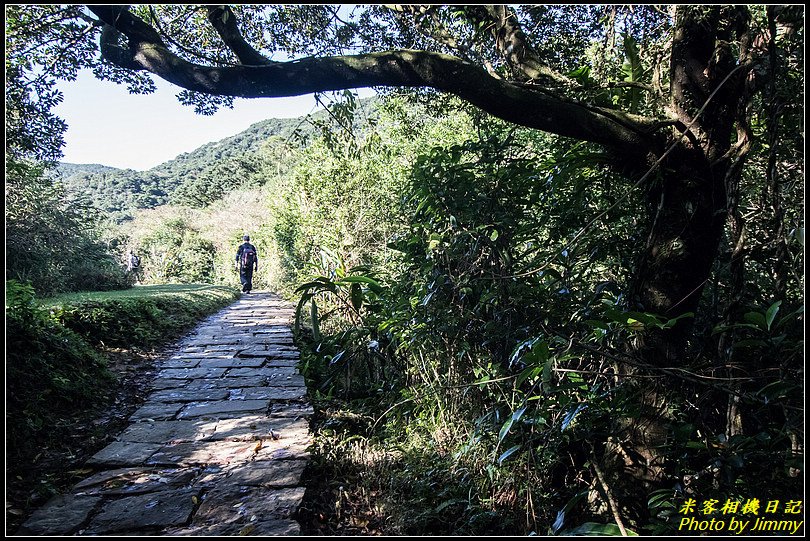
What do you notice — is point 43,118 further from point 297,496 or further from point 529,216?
point 529,216

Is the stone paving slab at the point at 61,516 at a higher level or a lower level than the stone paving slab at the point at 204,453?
higher

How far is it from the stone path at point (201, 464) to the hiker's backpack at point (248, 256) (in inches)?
333

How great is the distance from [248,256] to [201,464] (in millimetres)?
11315

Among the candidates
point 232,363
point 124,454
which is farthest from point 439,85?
point 232,363

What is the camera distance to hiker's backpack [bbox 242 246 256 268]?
44.2ft

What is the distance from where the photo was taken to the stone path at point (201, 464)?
2230 millimetres

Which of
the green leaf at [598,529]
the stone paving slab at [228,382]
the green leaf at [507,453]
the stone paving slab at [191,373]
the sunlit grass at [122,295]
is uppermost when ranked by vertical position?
the sunlit grass at [122,295]

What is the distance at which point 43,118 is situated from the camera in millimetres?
4062

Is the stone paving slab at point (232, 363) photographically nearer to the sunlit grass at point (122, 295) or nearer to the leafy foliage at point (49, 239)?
the sunlit grass at point (122, 295)

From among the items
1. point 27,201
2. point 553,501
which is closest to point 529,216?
point 553,501

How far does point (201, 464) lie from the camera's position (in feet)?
9.52

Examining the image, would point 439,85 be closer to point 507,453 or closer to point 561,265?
point 561,265

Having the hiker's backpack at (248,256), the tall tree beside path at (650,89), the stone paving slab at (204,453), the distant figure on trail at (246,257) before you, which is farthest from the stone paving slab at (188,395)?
the hiker's backpack at (248,256)

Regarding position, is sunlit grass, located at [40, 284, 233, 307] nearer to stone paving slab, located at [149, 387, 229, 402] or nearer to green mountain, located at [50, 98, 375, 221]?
stone paving slab, located at [149, 387, 229, 402]
